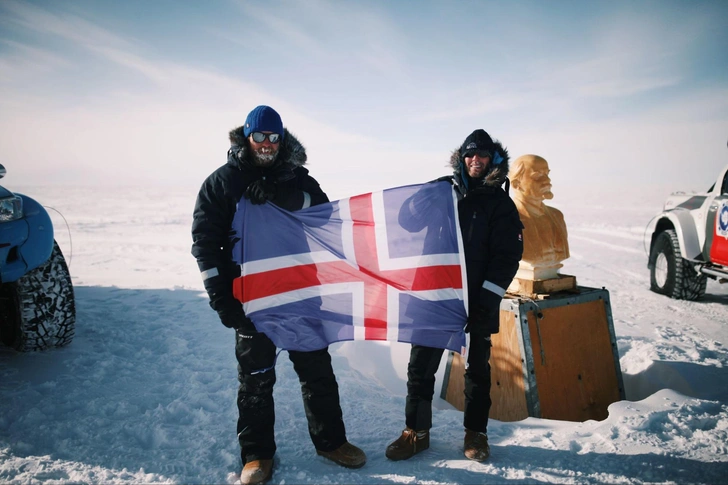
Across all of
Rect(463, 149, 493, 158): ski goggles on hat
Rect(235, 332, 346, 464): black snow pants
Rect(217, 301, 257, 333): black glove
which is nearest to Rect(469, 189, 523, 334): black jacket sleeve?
Rect(463, 149, 493, 158): ski goggles on hat

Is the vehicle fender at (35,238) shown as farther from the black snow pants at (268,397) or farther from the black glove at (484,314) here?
the black glove at (484,314)

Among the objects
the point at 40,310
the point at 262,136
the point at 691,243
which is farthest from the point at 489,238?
the point at 691,243

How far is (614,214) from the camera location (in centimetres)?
1905

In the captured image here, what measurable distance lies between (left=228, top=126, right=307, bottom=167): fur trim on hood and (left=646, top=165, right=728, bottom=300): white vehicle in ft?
19.6

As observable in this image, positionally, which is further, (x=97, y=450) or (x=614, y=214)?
(x=614, y=214)

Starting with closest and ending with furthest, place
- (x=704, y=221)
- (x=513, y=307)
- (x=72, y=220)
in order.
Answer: (x=513, y=307)
(x=704, y=221)
(x=72, y=220)

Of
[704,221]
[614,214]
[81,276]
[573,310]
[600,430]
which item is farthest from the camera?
[614,214]

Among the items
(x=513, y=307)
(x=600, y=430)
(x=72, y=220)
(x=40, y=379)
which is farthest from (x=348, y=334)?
(x=72, y=220)

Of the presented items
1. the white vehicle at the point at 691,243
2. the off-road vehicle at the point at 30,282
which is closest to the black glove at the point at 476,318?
the off-road vehicle at the point at 30,282

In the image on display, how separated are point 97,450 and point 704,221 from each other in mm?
7629

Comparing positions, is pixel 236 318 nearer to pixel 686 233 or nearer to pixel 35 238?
pixel 35 238

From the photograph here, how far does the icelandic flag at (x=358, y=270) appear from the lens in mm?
2441

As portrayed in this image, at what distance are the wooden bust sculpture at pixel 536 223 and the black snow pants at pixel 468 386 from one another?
934 millimetres

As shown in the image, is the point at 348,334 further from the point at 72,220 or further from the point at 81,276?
the point at 72,220
